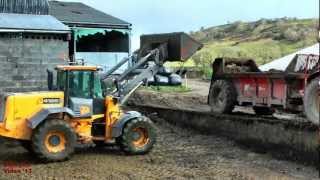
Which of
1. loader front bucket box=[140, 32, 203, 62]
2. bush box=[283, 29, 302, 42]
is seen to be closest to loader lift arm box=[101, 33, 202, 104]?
loader front bucket box=[140, 32, 203, 62]

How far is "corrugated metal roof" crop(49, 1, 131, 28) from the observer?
2530cm

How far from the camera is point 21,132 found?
1215 cm

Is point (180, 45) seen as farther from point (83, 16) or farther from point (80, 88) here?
point (83, 16)

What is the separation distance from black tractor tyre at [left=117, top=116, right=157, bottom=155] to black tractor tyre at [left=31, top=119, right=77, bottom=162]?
1.15 meters

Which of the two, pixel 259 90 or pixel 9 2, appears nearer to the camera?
pixel 259 90

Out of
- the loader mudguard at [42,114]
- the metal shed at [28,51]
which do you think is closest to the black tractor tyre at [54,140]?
the loader mudguard at [42,114]

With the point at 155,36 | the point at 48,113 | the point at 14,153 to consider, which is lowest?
the point at 14,153

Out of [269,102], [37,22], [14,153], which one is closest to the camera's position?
[14,153]

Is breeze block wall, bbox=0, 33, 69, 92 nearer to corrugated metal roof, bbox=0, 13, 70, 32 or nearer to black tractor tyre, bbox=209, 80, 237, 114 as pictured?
corrugated metal roof, bbox=0, 13, 70, 32

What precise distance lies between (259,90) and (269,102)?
1.73 ft

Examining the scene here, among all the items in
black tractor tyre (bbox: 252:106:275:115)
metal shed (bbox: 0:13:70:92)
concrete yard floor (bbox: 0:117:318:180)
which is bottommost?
concrete yard floor (bbox: 0:117:318:180)

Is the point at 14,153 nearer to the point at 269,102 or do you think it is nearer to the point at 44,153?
the point at 44,153

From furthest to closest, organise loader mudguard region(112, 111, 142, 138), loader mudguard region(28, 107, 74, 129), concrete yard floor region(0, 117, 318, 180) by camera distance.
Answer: loader mudguard region(112, 111, 142, 138)
loader mudguard region(28, 107, 74, 129)
concrete yard floor region(0, 117, 318, 180)

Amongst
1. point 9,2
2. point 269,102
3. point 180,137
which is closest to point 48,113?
point 180,137
